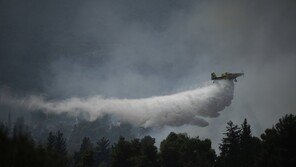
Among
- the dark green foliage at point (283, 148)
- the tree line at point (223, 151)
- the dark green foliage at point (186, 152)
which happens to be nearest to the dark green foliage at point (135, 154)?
the tree line at point (223, 151)

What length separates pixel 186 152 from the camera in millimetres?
84875

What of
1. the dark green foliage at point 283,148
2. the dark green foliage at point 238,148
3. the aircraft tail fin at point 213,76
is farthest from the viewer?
the aircraft tail fin at point 213,76

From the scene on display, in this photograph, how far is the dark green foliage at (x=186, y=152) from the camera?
82.9 m

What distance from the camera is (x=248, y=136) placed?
86.2 m

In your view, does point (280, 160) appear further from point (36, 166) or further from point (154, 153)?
point (36, 166)

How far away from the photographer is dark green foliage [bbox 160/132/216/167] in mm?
82938

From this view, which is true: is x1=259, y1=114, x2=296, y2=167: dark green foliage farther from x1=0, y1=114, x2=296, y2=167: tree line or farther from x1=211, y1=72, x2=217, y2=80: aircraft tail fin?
x1=211, y1=72, x2=217, y2=80: aircraft tail fin

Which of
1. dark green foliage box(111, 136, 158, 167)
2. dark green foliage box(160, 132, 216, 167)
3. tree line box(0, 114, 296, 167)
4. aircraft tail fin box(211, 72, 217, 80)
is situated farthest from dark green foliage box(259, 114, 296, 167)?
aircraft tail fin box(211, 72, 217, 80)

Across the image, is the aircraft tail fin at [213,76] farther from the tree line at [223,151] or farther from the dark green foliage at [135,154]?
the dark green foliage at [135,154]

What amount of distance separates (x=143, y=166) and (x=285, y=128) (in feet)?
107

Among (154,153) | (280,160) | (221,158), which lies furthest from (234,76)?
(280,160)

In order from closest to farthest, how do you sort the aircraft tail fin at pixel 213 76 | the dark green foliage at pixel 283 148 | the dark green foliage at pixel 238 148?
the dark green foliage at pixel 283 148, the dark green foliage at pixel 238 148, the aircraft tail fin at pixel 213 76

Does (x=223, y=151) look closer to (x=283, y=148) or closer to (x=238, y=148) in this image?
(x=238, y=148)

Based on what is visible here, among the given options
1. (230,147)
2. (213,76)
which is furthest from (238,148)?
(213,76)
